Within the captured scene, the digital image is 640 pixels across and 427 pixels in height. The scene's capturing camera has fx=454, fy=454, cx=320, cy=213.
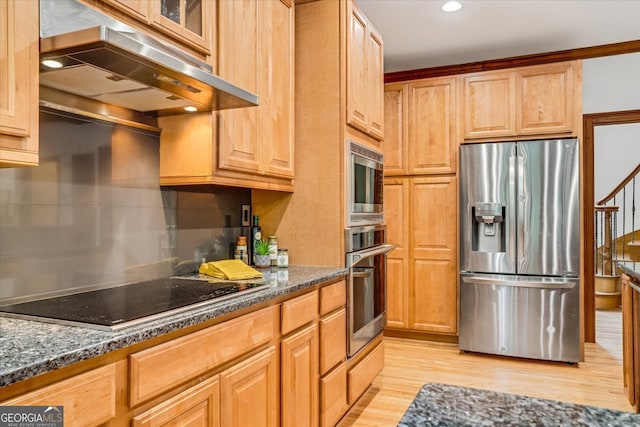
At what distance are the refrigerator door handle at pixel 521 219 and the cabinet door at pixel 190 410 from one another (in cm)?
306

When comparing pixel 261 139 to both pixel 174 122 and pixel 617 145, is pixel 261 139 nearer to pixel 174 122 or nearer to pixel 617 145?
pixel 174 122

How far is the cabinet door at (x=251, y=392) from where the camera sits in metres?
1.58

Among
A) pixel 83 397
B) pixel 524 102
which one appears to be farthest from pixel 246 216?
pixel 524 102

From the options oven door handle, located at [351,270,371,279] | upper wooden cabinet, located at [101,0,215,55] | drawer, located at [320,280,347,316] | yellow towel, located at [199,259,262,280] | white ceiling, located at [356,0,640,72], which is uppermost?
white ceiling, located at [356,0,640,72]

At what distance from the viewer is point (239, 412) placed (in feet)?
5.38

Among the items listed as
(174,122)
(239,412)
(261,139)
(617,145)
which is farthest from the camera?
(617,145)

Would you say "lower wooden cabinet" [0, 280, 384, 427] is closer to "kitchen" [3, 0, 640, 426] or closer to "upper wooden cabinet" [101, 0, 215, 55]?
"kitchen" [3, 0, 640, 426]

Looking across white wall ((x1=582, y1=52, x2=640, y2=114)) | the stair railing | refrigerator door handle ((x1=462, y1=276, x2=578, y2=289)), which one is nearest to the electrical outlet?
refrigerator door handle ((x1=462, y1=276, x2=578, y2=289))

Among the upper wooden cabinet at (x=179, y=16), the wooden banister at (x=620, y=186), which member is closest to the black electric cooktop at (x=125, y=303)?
the upper wooden cabinet at (x=179, y=16)

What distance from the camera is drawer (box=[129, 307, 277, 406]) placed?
1.23m

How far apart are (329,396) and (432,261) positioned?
224 cm

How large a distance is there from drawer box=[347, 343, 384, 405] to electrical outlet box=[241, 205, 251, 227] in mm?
1078

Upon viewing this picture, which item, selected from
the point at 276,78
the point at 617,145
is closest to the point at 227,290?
the point at 276,78

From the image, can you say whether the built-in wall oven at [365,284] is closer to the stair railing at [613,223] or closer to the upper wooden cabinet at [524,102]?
the upper wooden cabinet at [524,102]
